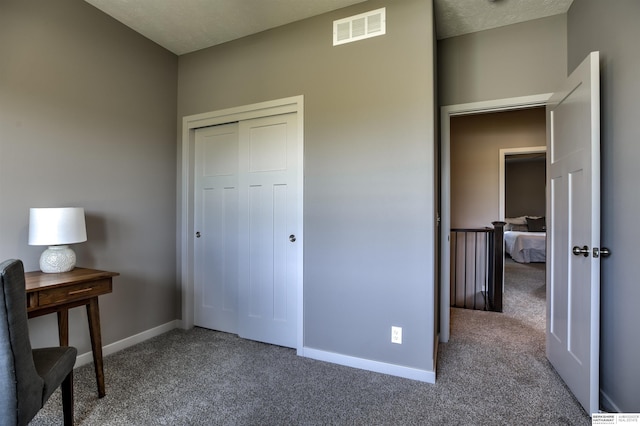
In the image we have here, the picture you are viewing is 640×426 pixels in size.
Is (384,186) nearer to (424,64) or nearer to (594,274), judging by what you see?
(424,64)

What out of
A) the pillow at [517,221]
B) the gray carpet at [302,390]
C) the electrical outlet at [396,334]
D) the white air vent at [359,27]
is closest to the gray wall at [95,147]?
the gray carpet at [302,390]

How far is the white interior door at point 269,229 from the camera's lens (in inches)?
103

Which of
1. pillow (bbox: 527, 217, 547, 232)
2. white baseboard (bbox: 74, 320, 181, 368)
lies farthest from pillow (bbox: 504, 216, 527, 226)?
white baseboard (bbox: 74, 320, 181, 368)

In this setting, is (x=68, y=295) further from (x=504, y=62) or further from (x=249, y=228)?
(x=504, y=62)

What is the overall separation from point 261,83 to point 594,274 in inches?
107

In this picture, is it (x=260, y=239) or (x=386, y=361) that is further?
(x=260, y=239)

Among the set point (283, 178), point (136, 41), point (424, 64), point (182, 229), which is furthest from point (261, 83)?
point (182, 229)

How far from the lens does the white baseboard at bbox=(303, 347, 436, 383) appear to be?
2102mm

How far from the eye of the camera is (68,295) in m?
1.75

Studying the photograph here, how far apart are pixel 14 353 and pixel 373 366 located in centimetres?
198

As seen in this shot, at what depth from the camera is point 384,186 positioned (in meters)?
2.23

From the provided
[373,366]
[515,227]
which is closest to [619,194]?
[373,366]

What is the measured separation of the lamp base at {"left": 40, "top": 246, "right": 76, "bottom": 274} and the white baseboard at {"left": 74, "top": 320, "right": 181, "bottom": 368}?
2.66 ft

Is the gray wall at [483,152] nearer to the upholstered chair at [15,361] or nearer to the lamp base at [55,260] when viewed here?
the lamp base at [55,260]
